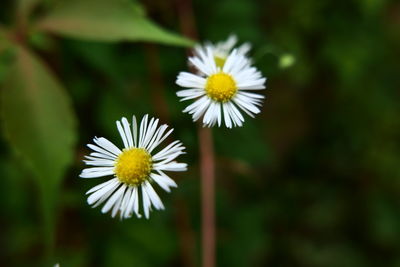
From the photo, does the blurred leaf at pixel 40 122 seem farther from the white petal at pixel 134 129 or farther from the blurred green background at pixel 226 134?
the white petal at pixel 134 129

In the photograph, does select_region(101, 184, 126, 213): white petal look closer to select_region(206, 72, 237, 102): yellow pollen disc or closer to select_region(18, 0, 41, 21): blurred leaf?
select_region(206, 72, 237, 102): yellow pollen disc

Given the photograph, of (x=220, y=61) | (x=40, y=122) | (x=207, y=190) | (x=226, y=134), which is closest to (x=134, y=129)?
(x=220, y=61)

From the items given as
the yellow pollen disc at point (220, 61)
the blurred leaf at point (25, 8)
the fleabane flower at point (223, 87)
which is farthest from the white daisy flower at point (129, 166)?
the blurred leaf at point (25, 8)

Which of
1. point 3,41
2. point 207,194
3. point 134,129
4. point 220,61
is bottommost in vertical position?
point 134,129

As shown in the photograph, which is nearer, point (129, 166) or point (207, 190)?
point (129, 166)

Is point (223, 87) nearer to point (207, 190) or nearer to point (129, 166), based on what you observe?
point (129, 166)

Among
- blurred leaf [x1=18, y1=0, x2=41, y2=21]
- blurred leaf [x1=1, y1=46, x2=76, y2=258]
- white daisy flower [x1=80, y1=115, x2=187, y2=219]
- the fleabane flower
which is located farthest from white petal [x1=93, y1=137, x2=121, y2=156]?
blurred leaf [x1=18, y1=0, x2=41, y2=21]

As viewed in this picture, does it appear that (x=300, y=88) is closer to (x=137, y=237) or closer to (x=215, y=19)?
(x=215, y=19)
